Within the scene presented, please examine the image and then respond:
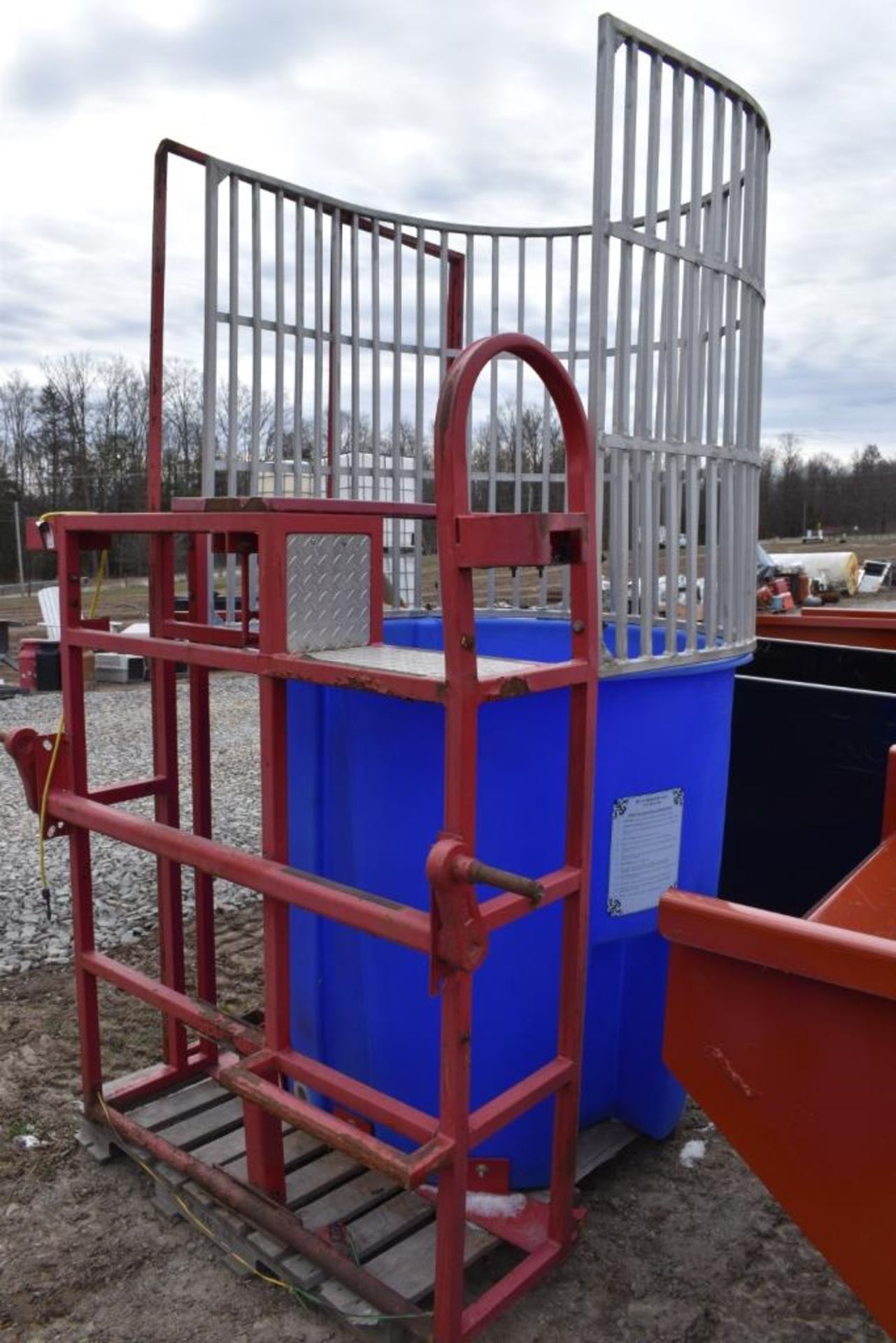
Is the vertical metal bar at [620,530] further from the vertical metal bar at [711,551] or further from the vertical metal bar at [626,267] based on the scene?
the vertical metal bar at [711,551]

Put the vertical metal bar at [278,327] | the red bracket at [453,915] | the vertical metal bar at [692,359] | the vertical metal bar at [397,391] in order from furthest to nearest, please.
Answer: the vertical metal bar at [397,391], the vertical metal bar at [278,327], the vertical metal bar at [692,359], the red bracket at [453,915]

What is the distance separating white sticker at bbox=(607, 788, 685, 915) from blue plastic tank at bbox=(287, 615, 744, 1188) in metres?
0.02

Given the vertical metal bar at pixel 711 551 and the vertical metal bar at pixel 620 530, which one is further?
the vertical metal bar at pixel 711 551

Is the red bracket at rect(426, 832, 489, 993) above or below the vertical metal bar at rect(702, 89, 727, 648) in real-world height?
below

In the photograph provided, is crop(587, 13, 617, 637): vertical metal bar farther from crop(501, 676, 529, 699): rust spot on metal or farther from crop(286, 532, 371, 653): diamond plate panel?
crop(286, 532, 371, 653): diamond plate panel

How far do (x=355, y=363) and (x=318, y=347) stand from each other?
21cm

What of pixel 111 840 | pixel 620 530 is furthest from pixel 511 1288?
pixel 111 840

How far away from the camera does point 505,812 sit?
2.46 metres

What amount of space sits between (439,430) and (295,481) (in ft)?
4.98

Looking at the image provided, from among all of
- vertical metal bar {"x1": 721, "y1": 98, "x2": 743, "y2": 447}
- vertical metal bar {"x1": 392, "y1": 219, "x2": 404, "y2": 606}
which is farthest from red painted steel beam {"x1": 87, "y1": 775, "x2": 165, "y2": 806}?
vertical metal bar {"x1": 721, "y1": 98, "x2": 743, "y2": 447}

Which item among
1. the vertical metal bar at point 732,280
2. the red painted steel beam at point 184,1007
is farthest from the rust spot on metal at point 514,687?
the vertical metal bar at point 732,280

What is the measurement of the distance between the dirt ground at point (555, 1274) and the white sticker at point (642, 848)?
2.58 feet

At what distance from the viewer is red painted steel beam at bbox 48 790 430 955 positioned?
1.99 metres

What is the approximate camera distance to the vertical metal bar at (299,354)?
3301 millimetres
